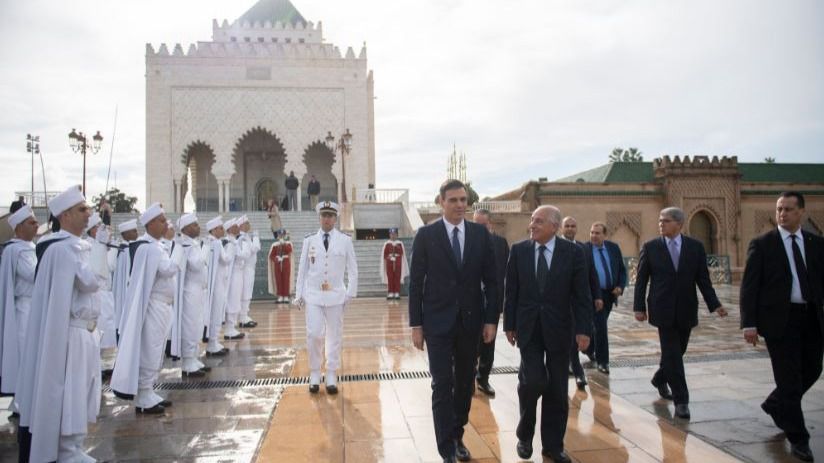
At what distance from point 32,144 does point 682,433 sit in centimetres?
2487

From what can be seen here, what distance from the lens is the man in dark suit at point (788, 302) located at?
424 centimetres

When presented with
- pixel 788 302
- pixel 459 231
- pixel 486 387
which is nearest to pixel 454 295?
pixel 459 231

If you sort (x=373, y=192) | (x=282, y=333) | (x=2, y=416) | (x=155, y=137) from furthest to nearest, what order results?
(x=155, y=137) → (x=373, y=192) → (x=282, y=333) → (x=2, y=416)

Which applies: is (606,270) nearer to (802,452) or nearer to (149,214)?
(802,452)

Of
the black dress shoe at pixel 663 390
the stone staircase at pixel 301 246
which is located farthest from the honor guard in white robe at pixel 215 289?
the stone staircase at pixel 301 246

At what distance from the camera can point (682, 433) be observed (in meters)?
4.31

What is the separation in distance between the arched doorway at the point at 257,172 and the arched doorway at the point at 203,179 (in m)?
1.23

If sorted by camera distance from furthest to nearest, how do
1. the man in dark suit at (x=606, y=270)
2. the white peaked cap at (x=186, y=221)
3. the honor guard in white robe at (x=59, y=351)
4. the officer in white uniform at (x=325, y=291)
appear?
the white peaked cap at (x=186, y=221), the man in dark suit at (x=606, y=270), the officer in white uniform at (x=325, y=291), the honor guard in white robe at (x=59, y=351)

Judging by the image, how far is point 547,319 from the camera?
12.8 feet

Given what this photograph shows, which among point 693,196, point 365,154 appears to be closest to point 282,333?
point 365,154

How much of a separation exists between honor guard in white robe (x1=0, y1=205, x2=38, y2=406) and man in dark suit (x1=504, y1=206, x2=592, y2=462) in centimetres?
429

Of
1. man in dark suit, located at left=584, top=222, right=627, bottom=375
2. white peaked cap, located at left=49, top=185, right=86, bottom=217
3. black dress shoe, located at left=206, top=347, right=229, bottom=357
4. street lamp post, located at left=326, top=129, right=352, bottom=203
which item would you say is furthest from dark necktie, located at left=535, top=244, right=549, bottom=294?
street lamp post, located at left=326, top=129, right=352, bottom=203

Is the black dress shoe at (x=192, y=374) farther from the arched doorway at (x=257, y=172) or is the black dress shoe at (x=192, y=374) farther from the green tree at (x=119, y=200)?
the green tree at (x=119, y=200)

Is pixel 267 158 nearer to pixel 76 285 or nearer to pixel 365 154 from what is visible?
pixel 365 154
